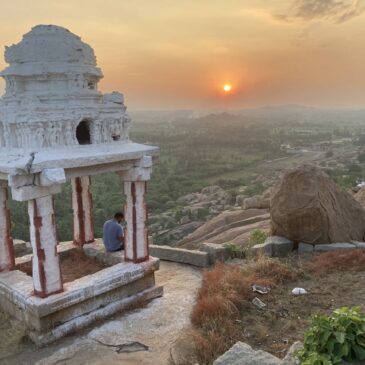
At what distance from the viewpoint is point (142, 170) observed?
7.55 metres

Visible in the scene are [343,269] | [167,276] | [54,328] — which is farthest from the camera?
[167,276]

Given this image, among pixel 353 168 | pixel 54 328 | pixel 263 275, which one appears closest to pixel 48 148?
pixel 54 328

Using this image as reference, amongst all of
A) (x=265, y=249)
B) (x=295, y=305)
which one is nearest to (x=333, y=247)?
(x=265, y=249)

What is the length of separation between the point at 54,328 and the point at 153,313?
166cm

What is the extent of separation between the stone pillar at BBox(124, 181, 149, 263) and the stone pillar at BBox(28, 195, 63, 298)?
1626 millimetres

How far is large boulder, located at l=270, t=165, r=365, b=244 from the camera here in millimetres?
9406

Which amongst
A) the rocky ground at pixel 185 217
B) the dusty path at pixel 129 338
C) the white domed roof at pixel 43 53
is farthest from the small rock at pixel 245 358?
the rocky ground at pixel 185 217

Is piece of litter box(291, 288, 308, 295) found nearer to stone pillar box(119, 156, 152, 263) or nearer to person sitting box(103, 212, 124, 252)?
stone pillar box(119, 156, 152, 263)

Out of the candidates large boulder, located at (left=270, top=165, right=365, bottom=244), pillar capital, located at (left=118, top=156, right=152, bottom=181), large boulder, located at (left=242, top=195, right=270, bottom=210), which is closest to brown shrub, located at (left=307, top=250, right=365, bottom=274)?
large boulder, located at (left=270, top=165, right=365, bottom=244)

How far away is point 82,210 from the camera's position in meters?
9.02

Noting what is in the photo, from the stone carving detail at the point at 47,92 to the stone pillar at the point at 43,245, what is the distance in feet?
3.25

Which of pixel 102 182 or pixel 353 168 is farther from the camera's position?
pixel 102 182

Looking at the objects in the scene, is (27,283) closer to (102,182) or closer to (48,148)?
(48,148)

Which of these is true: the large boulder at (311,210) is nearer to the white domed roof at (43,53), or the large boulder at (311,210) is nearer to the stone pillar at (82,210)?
the stone pillar at (82,210)
